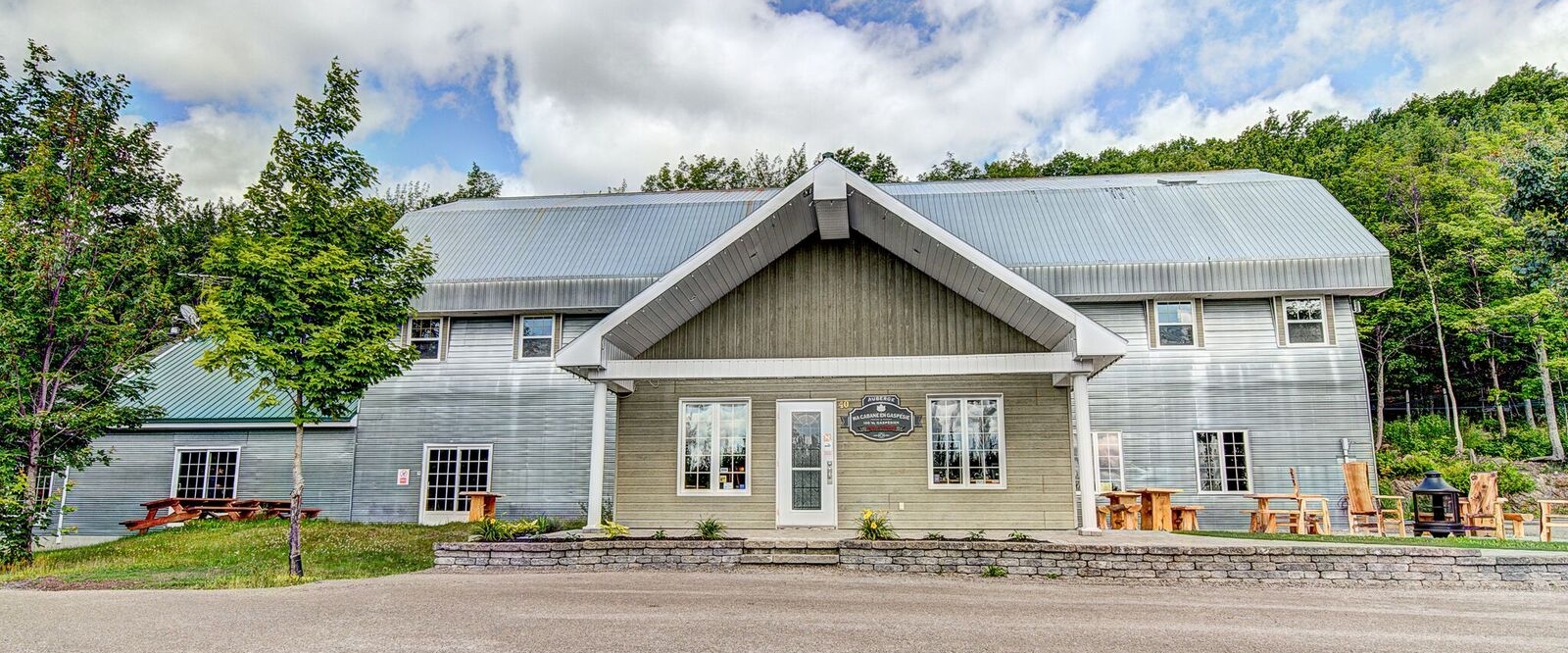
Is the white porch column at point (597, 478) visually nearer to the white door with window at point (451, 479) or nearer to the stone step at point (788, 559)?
the stone step at point (788, 559)

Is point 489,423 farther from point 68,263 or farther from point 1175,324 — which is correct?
point 1175,324

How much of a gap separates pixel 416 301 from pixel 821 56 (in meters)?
9.66

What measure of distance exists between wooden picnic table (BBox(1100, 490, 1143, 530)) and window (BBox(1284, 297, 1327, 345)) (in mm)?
4815

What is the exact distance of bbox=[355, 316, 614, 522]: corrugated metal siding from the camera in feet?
51.8

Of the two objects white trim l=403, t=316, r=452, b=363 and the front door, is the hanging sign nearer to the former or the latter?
the front door

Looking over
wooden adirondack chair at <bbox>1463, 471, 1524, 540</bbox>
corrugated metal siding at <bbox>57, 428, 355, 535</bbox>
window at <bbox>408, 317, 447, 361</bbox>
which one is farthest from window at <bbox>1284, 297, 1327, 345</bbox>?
corrugated metal siding at <bbox>57, 428, 355, 535</bbox>

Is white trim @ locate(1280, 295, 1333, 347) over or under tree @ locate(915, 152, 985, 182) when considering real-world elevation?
under

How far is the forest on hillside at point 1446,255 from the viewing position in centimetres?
2239

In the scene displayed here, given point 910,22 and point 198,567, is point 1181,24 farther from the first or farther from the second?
point 198,567

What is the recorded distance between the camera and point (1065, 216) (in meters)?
17.3

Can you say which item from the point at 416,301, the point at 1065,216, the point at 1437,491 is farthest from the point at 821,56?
the point at 1437,491

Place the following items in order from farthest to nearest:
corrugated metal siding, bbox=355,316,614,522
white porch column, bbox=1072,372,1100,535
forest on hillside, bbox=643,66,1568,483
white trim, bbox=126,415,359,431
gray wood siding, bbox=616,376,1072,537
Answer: forest on hillside, bbox=643,66,1568,483 → white trim, bbox=126,415,359,431 → corrugated metal siding, bbox=355,316,614,522 → gray wood siding, bbox=616,376,1072,537 → white porch column, bbox=1072,372,1100,535

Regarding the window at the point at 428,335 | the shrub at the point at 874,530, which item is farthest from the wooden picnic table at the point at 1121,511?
the window at the point at 428,335

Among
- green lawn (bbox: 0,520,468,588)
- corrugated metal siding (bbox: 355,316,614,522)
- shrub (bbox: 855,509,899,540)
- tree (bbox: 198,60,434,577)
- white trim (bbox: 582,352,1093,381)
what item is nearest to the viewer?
tree (bbox: 198,60,434,577)
